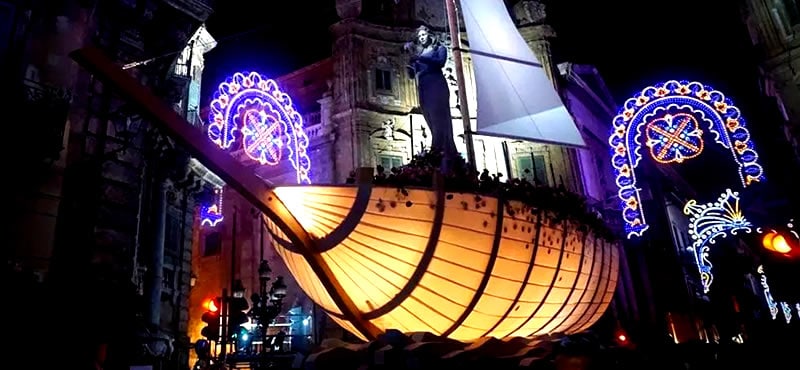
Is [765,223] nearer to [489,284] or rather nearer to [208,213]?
[489,284]

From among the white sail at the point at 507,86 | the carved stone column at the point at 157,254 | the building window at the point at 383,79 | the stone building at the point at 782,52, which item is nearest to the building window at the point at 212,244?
the building window at the point at 383,79

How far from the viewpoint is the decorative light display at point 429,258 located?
5.20 metres

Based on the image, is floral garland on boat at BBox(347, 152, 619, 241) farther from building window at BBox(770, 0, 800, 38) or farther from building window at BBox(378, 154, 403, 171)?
Result: building window at BBox(770, 0, 800, 38)

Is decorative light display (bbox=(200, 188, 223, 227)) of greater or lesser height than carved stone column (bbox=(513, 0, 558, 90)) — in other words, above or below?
below

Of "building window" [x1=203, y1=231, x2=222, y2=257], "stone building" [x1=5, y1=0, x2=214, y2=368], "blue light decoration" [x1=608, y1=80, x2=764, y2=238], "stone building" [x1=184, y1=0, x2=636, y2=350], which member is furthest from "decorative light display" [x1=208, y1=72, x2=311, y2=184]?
"building window" [x1=203, y1=231, x2=222, y2=257]

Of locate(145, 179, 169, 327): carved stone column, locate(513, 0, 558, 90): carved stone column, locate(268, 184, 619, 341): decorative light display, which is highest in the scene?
locate(513, 0, 558, 90): carved stone column

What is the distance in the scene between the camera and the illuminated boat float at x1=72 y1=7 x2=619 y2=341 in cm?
519

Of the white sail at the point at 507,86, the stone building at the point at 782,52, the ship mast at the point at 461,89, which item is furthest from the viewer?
the stone building at the point at 782,52

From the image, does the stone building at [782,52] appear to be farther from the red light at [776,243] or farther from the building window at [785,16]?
the red light at [776,243]

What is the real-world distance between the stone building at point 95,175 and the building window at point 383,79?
908 centimetres

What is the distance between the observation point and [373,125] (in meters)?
21.8

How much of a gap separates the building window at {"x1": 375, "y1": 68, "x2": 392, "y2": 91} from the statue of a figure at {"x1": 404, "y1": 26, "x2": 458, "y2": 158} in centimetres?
1399

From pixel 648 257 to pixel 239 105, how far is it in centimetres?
2130

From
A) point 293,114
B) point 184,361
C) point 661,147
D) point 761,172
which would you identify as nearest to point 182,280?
point 184,361
